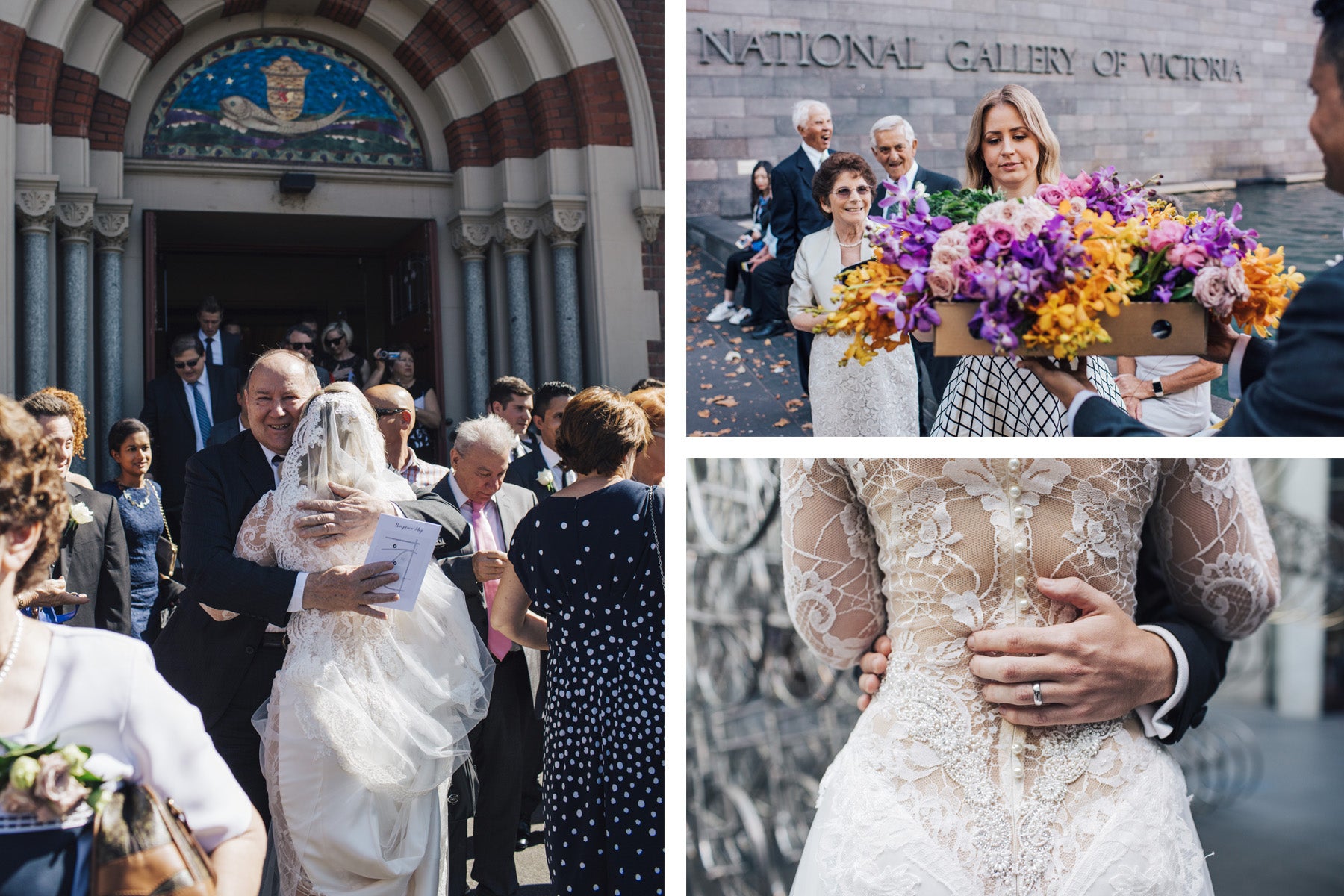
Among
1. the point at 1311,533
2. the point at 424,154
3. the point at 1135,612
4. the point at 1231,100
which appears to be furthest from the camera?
the point at 424,154

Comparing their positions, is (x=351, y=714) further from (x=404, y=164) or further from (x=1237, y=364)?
(x=404, y=164)

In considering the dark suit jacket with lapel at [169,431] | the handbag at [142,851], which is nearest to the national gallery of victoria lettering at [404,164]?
the dark suit jacket with lapel at [169,431]

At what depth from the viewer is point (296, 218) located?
955 cm

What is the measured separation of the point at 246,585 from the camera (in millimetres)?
3094

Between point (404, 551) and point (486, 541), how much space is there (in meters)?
1.14

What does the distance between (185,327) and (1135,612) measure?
44.6ft

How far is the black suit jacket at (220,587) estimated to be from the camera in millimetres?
3107

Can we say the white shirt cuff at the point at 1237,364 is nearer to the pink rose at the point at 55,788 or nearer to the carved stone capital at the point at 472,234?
the pink rose at the point at 55,788

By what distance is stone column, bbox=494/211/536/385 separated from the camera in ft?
30.3

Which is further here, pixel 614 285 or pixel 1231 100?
pixel 614 285

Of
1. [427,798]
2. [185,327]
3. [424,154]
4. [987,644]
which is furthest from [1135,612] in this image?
[185,327]

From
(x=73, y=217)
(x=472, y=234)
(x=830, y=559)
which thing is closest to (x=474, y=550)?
(x=830, y=559)

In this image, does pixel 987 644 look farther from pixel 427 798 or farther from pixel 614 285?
pixel 614 285

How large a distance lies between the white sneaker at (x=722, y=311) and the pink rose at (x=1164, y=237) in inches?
60.5
